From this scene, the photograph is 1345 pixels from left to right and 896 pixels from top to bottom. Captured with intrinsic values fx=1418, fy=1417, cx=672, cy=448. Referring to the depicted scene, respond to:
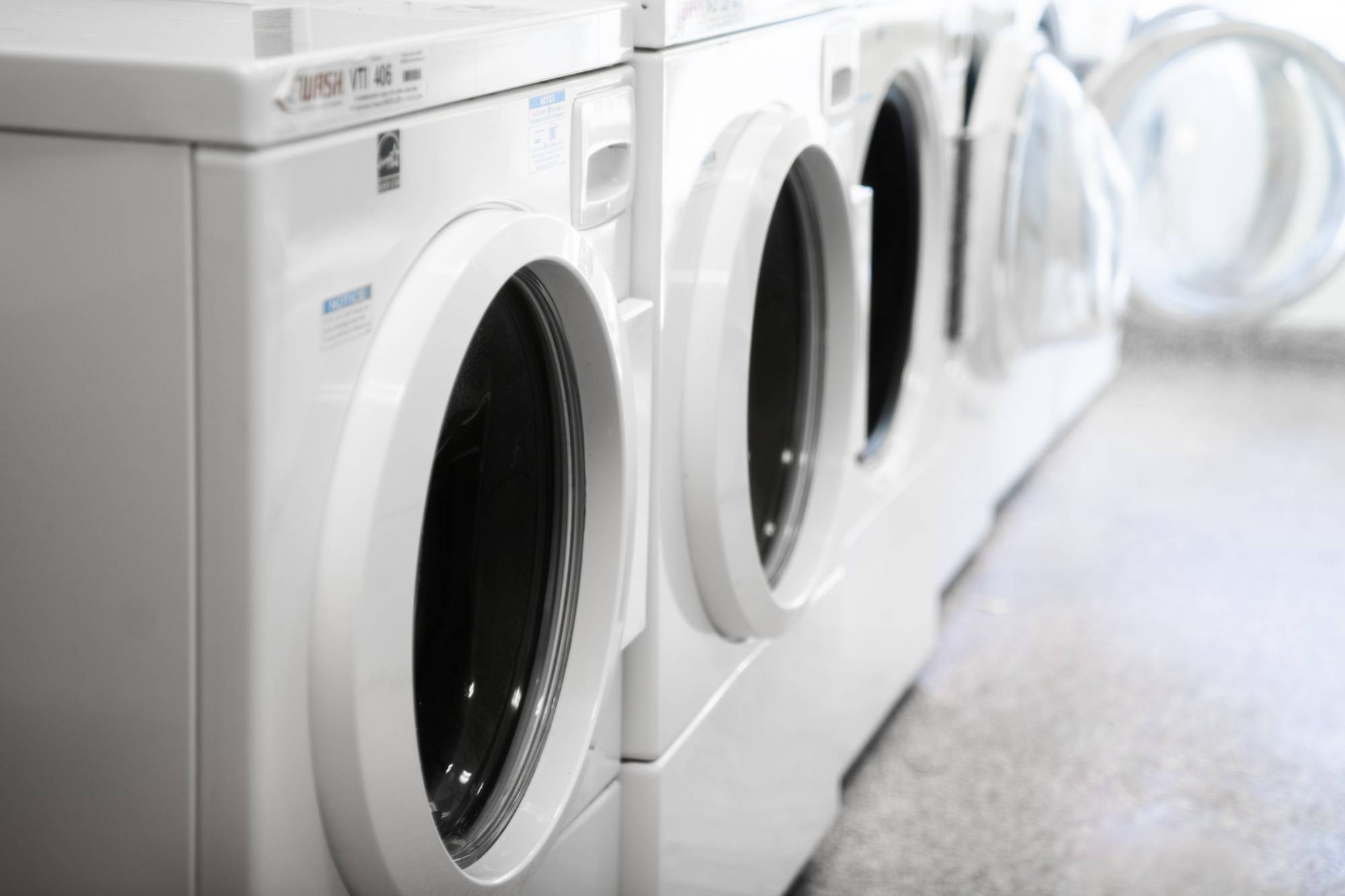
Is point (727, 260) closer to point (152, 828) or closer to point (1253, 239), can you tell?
point (152, 828)

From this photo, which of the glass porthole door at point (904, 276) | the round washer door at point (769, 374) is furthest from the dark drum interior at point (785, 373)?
the glass porthole door at point (904, 276)

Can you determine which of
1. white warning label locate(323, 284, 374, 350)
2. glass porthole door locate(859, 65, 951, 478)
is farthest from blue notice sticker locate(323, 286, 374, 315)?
glass porthole door locate(859, 65, 951, 478)

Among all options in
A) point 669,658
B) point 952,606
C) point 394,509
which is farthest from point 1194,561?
point 394,509

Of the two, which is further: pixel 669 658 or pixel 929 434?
pixel 929 434

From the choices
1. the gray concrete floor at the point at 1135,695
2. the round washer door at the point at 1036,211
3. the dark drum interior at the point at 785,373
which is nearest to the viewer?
the dark drum interior at the point at 785,373

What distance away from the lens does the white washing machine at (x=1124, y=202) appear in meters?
2.05

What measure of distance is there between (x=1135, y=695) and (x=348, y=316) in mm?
1656

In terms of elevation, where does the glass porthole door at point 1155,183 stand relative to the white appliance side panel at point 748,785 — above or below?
above

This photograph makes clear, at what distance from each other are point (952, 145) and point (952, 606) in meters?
0.81

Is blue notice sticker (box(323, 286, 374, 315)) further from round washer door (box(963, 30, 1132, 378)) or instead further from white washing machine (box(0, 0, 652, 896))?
round washer door (box(963, 30, 1132, 378))

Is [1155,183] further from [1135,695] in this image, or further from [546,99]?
[546,99]

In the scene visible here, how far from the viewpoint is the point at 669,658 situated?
117cm

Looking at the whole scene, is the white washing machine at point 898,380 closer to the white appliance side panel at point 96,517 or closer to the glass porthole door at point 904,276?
the glass porthole door at point 904,276

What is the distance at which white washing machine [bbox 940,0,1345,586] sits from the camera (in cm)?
205
